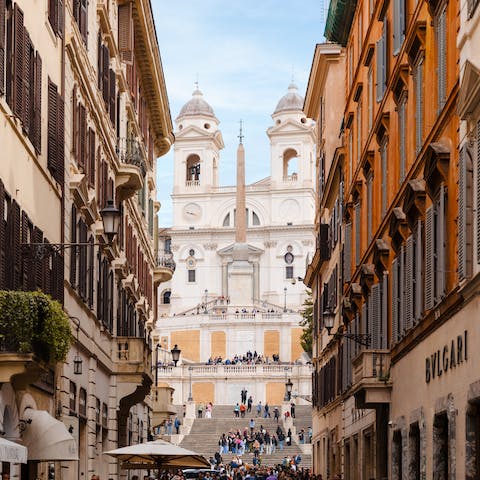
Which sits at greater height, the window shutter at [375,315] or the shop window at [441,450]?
the window shutter at [375,315]

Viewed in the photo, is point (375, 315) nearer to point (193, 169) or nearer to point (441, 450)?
point (441, 450)

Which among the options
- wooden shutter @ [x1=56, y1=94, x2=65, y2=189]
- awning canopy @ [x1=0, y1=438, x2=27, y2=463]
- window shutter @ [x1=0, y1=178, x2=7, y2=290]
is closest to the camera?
awning canopy @ [x1=0, y1=438, x2=27, y2=463]

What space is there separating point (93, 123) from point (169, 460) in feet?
26.0

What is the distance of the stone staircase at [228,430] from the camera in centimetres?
8062

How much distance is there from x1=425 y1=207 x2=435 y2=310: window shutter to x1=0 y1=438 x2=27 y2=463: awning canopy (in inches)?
312

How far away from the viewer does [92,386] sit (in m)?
34.8

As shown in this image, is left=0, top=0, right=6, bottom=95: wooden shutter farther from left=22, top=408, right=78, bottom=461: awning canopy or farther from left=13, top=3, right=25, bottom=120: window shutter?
left=22, top=408, right=78, bottom=461: awning canopy

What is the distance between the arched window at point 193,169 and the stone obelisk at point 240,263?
1620cm

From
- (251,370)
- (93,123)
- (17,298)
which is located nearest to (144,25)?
(93,123)

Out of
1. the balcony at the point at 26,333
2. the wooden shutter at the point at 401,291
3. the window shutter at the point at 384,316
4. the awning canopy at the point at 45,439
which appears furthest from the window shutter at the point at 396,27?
the awning canopy at the point at 45,439

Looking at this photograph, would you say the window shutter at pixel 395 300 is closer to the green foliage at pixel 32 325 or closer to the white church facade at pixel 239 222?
the green foliage at pixel 32 325

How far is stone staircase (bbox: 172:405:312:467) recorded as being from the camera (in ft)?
265

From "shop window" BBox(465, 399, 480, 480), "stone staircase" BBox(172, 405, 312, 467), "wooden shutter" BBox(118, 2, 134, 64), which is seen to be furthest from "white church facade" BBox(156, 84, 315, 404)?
"shop window" BBox(465, 399, 480, 480)

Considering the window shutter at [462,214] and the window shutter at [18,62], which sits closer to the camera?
the window shutter at [462,214]
